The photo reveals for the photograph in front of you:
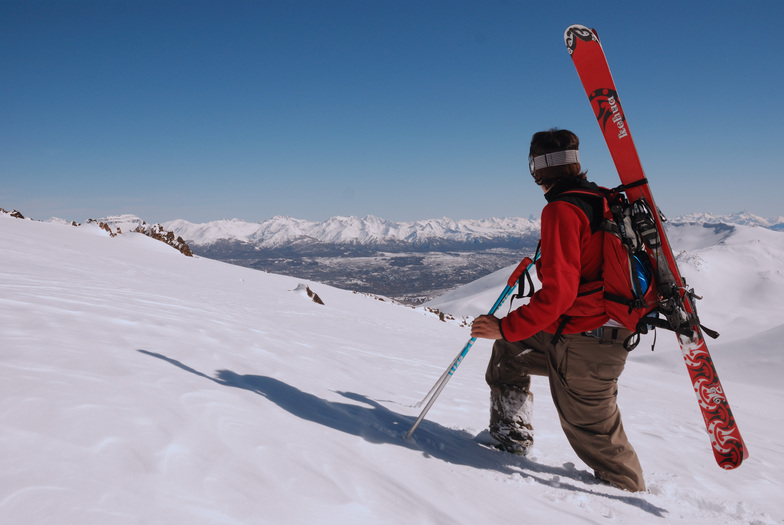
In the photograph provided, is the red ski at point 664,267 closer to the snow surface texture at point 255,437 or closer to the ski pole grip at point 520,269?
the snow surface texture at point 255,437

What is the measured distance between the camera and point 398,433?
136 inches

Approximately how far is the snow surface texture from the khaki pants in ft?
0.62

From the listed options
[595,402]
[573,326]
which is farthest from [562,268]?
[595,402]

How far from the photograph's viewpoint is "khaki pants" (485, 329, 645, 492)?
9.78ft

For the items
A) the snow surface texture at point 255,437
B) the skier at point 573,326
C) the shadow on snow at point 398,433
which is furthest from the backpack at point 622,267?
the snow surface texture at point 255,437

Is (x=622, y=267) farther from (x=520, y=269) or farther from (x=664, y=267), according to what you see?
(x=520, y=269)

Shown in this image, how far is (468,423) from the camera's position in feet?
14.5

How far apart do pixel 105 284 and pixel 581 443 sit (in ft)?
22.1

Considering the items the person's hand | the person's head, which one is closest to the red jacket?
the person's hand

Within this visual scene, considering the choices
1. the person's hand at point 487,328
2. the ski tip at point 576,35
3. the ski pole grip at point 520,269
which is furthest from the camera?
the ski tip at point 576,35

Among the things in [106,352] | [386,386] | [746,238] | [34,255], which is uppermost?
[34,255]

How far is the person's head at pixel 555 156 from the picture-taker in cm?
312

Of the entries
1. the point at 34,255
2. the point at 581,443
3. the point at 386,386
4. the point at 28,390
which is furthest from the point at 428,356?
the point at 34,255

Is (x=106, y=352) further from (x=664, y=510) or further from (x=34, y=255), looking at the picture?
(x=34, y=255)
